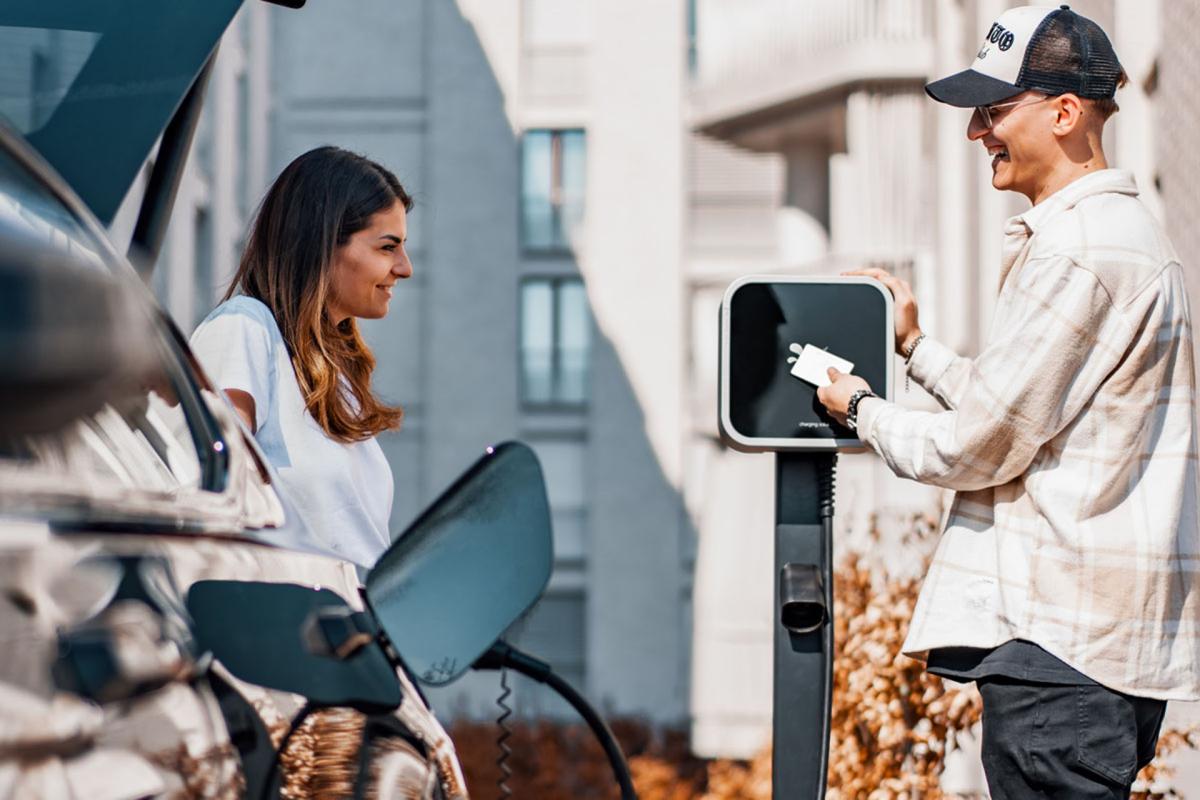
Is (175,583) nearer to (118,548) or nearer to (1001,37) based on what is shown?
(118,548)

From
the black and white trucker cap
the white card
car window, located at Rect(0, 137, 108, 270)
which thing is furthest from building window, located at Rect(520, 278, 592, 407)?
car window, located at Rect(0, 137, 108, 270)

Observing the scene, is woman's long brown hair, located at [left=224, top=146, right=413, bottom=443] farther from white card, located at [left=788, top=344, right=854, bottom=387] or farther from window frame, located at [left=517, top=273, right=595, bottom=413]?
window frame, located at [left=517, top=273, right=595, bottom=413]

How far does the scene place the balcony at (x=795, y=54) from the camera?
66.4 feet

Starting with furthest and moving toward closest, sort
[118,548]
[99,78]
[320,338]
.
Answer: [320,338], [99,78], [118,548]

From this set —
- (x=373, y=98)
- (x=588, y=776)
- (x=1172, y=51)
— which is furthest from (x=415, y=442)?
(x=1172, y=51)

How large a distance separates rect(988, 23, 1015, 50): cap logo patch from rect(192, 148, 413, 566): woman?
1.03 meters

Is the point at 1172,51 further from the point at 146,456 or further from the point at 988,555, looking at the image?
the point at 146,456

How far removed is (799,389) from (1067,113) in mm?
621

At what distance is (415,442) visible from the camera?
31.2m

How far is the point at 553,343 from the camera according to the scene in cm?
3112

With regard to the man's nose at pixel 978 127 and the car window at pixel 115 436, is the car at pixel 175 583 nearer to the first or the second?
the car window at pixel 115 436

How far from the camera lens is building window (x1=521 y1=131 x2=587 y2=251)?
101 feet

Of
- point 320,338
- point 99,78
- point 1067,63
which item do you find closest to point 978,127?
point 1067,63

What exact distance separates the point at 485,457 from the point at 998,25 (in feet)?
4.37
